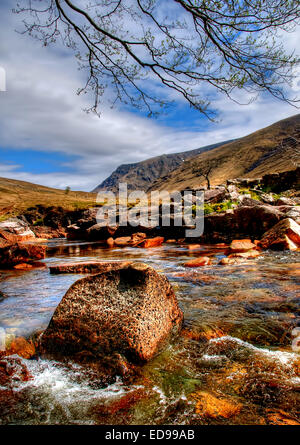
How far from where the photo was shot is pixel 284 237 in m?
8.78

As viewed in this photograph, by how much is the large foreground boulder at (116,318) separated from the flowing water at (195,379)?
0.57 feet

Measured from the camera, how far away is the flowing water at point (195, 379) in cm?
191

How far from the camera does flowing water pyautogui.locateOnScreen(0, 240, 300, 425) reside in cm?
191

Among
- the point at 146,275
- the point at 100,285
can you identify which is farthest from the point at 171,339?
the point at 100,285

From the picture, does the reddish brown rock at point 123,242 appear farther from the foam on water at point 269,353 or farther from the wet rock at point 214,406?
the wet rock at point 214,406

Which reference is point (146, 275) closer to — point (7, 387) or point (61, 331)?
point (61, 331)

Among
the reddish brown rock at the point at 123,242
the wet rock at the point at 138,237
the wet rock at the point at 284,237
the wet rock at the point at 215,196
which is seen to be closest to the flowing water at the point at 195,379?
the wet rock at the point at 284,237

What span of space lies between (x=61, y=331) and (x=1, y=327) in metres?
1.29

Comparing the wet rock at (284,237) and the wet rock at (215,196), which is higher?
the wet rock at (215,196)

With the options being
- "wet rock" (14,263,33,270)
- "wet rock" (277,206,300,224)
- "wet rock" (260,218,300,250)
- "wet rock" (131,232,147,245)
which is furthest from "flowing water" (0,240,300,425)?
"wet rock" (131,232,147,245)

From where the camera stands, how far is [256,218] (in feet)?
35.9

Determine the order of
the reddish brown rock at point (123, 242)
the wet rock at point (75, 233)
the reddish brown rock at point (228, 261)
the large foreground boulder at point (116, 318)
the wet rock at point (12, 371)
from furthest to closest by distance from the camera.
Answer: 1. the wet rock at point (75, 233)
2. the reddish brown rock at point (123, 242)
3. the reddish brown rock at point (228, 261)
4. the large foreground boulder at point (116, 318)
5. the wet rock at point (12, 371)

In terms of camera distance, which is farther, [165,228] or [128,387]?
[165,228]

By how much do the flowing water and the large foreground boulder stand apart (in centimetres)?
17
